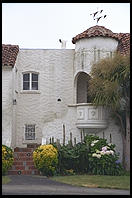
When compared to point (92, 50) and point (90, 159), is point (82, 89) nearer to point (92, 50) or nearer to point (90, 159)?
point (92, 50)

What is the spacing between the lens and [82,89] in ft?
70.8

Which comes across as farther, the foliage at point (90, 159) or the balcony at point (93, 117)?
the balcony at point (93, 117)

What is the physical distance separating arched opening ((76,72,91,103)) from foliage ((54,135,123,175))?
554 centimetres

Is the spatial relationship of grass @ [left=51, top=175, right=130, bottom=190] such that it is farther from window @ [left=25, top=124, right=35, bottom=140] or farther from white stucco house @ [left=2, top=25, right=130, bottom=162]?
window @ [left=25, top=124, right=35, bottom=140]

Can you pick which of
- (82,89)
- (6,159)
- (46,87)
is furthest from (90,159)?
(82,89)

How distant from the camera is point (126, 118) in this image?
1642 centimetres

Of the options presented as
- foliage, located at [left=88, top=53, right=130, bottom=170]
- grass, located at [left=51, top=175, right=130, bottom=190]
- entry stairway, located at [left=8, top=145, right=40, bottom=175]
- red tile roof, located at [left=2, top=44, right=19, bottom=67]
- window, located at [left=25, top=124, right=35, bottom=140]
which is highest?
red tile roof, located at [left=2, top=44, right=19, bottom=67]

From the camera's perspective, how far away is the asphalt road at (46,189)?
10859 mm

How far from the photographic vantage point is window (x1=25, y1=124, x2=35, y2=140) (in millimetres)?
20375

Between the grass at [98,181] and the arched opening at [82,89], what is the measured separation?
25.0ft

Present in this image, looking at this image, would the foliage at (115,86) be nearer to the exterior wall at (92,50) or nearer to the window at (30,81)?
the exterior wall at (92,50)

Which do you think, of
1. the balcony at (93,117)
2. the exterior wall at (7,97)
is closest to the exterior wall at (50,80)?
the exterior wall at (7,97)

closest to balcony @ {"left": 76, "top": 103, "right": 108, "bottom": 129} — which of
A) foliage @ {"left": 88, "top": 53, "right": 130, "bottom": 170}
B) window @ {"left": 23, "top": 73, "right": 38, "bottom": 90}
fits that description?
foliage @ {"left": 88, "top": 53, "right": 130, "bottom": 170}

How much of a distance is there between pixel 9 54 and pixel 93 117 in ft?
19.4
